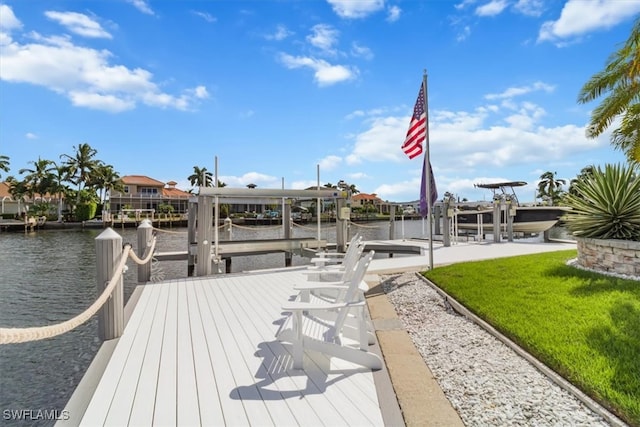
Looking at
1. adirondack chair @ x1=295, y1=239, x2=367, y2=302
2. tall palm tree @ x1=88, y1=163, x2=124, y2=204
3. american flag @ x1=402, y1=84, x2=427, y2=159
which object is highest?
tall palm tree @ x1=88, y1=163, x2=124, y2=204

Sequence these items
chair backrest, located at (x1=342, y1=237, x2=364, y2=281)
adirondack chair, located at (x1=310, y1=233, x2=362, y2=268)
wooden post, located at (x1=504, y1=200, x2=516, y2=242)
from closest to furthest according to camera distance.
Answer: chair backrest, located at (x1=342, y1=237, x2=364, y2=281) < adirondack chair, located at (x1=310, y1=233, x2=362, y2=268) < wooden post, located at (x1=504, y1=200, x2=516, y2=242)

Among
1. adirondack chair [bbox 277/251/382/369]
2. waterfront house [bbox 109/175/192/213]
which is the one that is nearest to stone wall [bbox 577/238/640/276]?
adirondack chair [bbox 277/251/382/369]

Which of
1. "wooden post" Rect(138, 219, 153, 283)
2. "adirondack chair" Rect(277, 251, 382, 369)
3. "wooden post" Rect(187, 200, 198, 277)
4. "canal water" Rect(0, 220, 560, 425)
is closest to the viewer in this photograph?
"adirondack chair" Rect(277, 251, 382, 369)

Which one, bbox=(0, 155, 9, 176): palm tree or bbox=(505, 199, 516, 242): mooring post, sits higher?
bbox=(0, 155, 9, 176): palm tree

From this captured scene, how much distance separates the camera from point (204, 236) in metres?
8.08

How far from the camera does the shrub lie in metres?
6.70

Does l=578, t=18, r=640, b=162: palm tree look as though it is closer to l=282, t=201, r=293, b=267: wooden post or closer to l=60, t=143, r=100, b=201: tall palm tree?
l=282, t=201, r=293, b=267: wooden post

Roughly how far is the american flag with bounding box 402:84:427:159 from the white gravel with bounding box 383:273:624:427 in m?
4.71

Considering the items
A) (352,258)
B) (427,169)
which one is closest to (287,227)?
(427,169)

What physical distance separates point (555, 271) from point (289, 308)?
6.01 metres

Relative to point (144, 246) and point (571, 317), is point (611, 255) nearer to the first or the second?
point (571, 317)

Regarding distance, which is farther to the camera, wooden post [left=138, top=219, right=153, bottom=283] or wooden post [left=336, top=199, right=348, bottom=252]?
wooden post [left=336, top=199, right=348, bottom=252]

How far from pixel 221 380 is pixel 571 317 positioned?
4064 mm

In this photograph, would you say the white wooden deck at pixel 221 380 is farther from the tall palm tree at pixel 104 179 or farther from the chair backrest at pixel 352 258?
the tall palm tree at pixel 104 179
